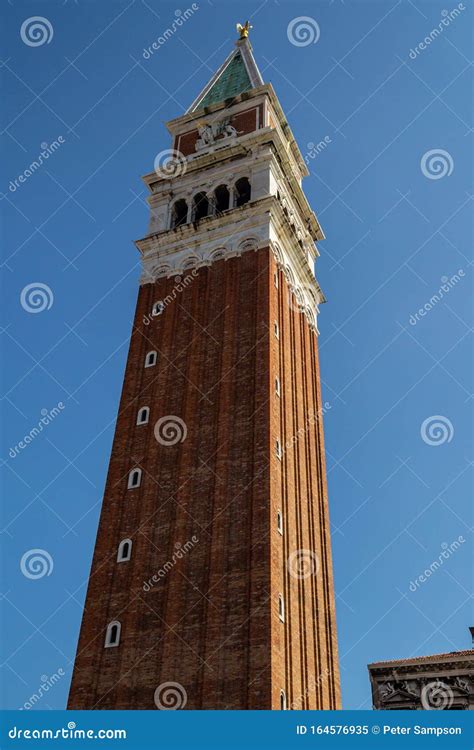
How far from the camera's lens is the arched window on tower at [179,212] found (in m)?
42.0

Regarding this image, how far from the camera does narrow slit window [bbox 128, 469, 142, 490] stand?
30.7 metres

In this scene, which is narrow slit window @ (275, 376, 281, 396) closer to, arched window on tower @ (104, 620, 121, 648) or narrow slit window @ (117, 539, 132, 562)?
narrow slit window @ (117, 539, 132, 562)

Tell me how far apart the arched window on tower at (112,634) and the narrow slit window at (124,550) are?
8.13 ft

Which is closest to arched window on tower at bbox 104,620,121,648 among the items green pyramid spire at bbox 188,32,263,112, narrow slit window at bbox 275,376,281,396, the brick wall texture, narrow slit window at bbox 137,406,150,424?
the brick wall texture

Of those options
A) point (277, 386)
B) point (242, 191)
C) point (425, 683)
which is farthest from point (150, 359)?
point (425, 683)

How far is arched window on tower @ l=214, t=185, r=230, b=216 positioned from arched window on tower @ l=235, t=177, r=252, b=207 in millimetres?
648

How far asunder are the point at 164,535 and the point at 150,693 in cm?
582

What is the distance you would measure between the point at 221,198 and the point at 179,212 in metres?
2.55

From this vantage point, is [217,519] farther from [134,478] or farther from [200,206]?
[200,206]

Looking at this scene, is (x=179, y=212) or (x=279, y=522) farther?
(x=179, y=212)

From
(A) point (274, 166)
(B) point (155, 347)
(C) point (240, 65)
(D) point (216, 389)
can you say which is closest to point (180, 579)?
(D) point (216, 389)

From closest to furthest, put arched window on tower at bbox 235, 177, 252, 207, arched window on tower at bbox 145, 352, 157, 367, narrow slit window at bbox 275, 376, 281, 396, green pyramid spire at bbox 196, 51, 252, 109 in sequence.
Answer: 1. narrow slit window at bbox 275, 376, 281, 396
2. arched window on tower at bbox 145, 352, 157, 367
3. arched window on tower at bbox 235, 177, 252, 207
4. green pyramid spire at bbox 196, 51, 252, 109

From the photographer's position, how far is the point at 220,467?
2942cm

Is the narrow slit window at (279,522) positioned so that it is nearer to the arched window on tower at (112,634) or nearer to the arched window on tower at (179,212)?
the arched window on tower at (112,634)
